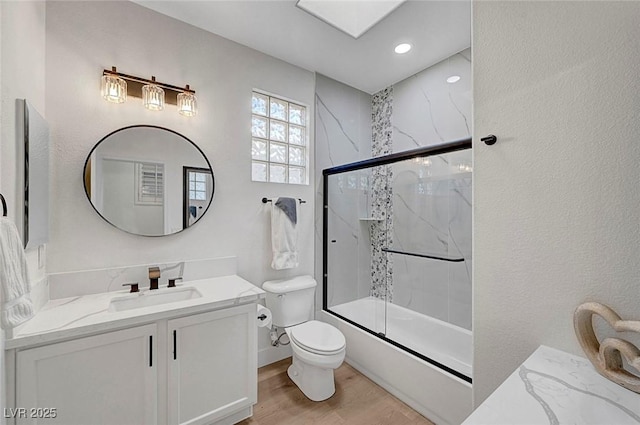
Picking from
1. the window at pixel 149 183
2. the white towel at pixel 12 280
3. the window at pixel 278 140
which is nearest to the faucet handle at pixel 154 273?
the window at pixel 149 183

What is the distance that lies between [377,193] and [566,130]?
76.1 inches

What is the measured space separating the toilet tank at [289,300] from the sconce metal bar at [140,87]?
1.55 m

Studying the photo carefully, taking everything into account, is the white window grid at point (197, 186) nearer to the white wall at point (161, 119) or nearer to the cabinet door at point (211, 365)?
the white wall at point (161, 119)

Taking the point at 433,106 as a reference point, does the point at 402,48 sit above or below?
above

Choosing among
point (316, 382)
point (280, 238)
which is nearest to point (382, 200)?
point (280, 238)

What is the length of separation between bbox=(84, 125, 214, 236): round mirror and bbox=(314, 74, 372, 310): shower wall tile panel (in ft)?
3.63

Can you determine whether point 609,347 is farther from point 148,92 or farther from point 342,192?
point 148,92

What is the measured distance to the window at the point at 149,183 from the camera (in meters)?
1.82

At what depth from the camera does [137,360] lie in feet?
4.48

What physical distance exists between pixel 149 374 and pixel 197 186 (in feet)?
3.89

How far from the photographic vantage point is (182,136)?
1957 millimetres

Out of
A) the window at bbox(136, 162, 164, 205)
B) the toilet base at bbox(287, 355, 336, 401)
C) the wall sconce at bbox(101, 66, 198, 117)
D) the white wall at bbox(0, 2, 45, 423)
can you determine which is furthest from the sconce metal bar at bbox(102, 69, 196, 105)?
the toilet base at bbox(287, 355, 336, 401)

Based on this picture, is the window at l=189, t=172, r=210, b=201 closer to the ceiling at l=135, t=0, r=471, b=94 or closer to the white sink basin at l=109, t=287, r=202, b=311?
the white sink basin at l=109, t=287, r=202, b=311

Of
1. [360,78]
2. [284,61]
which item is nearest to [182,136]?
[284,61]
